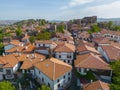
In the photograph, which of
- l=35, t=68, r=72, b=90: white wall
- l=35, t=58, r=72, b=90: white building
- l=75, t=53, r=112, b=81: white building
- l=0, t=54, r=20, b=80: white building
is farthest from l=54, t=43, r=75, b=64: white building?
l=0, t=54, r=20, b=80: white building

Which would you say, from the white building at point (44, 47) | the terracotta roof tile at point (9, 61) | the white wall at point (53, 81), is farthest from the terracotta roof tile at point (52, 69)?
the white building at point (44, 47)

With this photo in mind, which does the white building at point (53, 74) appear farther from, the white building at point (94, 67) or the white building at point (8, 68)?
the white building at point (8, 68)

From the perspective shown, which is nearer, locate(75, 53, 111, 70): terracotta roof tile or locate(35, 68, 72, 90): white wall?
locate(35, 68, 72, 90): white wall

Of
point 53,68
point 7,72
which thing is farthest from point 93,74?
point 7,72

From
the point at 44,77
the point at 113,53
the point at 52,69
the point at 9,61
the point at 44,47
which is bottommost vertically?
the point at 44,77

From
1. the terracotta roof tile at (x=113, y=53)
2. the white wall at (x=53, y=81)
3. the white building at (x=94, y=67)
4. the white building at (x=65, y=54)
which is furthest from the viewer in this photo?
the white building at (x=65, y=54)

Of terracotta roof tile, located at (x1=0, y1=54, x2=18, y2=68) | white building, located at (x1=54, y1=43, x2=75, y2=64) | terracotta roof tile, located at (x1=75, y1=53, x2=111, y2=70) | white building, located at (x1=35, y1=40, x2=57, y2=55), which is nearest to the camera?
terracotta roof tile, located at (x1=75, y1=53, x2=111, y2=70)

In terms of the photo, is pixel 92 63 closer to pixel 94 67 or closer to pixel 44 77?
pixel 94 67

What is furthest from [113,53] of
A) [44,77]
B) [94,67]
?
[44,77]

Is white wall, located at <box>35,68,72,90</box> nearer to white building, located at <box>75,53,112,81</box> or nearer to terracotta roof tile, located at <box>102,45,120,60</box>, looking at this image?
white building, located at <box>75,53,112,81</box>
